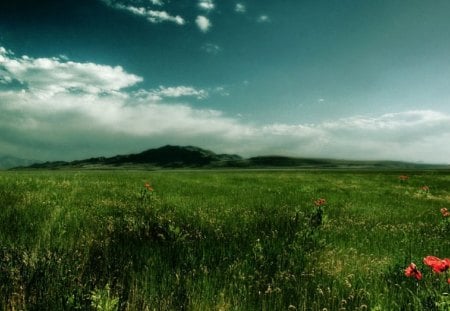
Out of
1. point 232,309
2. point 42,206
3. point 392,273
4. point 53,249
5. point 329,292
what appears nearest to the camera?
point 232,309

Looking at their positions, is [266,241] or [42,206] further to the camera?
[42,206]

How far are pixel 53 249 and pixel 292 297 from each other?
3672 mm

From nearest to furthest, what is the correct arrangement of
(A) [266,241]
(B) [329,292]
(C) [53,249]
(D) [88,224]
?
(B) [329,292], (C) [53,249], (A) [266,241], (D) [88,224]

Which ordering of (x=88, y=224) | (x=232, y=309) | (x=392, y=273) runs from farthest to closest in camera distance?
(x=88, y=224)
(x=392, y=273)
(x=232, y=309)

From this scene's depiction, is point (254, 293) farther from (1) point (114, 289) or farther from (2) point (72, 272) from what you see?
(2) point (72, 272)

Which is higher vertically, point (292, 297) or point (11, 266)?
point (11, 266)

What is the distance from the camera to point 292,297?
3.97 m

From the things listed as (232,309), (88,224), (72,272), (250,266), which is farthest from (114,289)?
(88,224)

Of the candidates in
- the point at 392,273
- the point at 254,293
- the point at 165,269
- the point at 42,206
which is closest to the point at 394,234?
the point at 392,273

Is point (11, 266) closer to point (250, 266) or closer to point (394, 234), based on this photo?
point (250, 266)

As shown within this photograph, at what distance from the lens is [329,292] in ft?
12.8

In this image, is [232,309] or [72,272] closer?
[232,309]

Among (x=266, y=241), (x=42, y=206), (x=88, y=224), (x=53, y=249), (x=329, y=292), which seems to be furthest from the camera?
(x=42, y=206)

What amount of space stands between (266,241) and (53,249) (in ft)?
11.6
